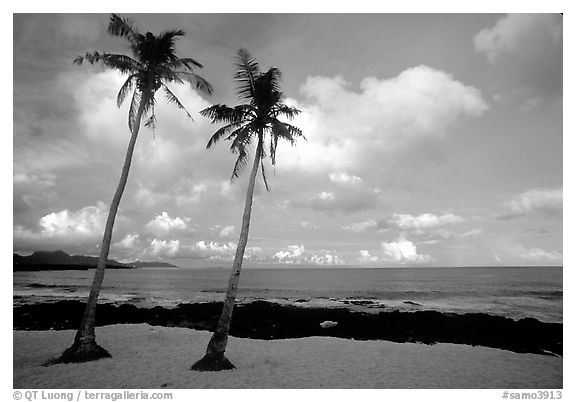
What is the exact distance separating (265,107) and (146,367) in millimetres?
10728

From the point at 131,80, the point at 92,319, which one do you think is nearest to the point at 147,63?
the point at 131,80

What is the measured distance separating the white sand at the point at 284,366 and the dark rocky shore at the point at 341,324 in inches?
177

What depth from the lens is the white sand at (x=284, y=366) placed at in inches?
395

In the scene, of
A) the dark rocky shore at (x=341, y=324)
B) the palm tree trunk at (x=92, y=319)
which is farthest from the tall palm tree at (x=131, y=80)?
the dark rocky shore at (x=341, y=324)

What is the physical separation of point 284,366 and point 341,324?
13.7 meters

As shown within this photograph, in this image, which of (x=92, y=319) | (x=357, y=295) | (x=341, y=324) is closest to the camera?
(x=92, y=319)

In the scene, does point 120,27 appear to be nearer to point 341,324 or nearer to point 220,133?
point 220,133

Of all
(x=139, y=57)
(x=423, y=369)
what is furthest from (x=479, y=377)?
(x=139, y=57)

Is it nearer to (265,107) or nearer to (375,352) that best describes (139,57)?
(265,107)

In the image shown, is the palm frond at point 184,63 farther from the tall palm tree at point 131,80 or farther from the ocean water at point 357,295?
the ocean water at point 357,295

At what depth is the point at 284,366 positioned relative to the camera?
1177cm

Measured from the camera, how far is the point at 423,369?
11.6 meters

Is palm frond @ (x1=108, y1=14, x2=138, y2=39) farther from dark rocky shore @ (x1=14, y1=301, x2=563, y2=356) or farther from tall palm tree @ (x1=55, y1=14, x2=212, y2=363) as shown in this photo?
dark rocky shore @ (x1=14, y1=301, x2=563, y2=356)

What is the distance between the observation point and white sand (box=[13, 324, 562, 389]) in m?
10.0
